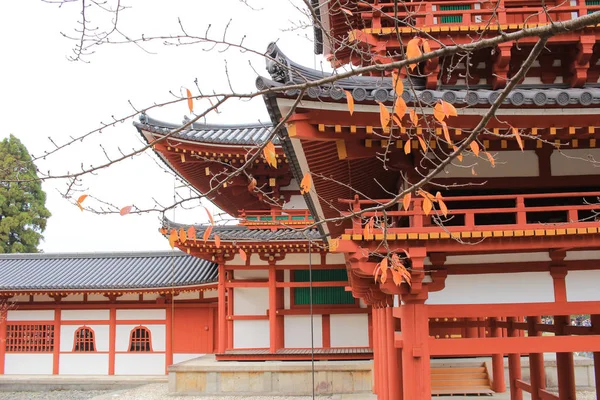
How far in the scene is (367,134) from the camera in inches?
241

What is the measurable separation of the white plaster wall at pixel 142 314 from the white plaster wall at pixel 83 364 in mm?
1483

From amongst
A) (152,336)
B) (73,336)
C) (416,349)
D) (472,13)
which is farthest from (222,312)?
(472,13)

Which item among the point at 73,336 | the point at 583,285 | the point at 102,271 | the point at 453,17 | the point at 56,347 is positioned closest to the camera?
the point at 583,285

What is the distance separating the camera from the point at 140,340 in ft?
65.7

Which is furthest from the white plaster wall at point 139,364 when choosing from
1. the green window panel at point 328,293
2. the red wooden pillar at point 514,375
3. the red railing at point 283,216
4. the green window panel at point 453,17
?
the green window panel at point 453,17

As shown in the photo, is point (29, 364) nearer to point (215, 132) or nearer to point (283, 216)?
point (215, 132)

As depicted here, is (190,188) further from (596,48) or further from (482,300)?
(596,48)

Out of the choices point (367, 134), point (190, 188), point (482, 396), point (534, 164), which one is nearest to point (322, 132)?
point (367, 134)

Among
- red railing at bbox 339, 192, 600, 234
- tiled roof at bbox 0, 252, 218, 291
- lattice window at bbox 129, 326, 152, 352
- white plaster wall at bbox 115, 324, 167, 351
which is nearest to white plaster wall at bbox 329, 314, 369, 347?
tiled roof at bbox 0, 252, 218, 291

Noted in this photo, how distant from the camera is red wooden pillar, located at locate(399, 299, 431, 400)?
21.1 feet

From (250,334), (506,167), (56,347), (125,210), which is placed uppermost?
(506,167)

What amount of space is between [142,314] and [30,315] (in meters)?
4.15

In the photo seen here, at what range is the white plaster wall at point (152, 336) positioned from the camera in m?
19.8

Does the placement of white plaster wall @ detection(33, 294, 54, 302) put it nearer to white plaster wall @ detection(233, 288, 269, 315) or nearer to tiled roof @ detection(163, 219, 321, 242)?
tiled roof @ detection(163, 219, 321, 242)
